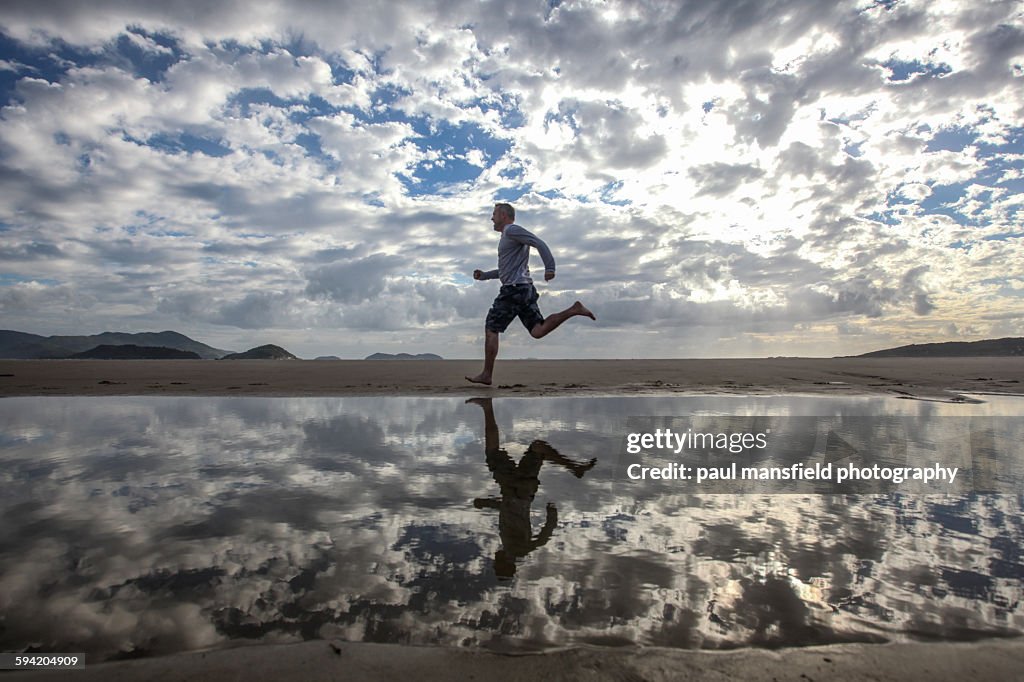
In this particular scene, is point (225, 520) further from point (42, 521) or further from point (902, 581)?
point (902, 581)

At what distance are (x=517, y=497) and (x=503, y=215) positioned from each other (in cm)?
674

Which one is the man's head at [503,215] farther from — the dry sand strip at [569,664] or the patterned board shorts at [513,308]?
the dry sand strip at [569,664]

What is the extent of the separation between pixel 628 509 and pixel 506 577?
0.93 metres

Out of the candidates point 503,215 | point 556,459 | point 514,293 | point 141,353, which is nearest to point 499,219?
point 503,215

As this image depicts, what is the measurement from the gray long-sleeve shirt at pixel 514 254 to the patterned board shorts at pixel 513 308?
0.13m

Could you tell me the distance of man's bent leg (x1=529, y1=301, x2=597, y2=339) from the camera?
311 inches

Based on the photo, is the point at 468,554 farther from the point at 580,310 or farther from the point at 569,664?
the point at 580,310

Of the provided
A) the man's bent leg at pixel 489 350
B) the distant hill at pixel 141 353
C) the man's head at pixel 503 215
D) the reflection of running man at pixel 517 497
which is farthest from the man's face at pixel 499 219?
the distant hill at pixel 141 353

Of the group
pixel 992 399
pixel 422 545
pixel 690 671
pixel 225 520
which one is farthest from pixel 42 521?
pixel 992 399

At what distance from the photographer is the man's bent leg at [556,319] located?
7.90m

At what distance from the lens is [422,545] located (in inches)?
80.2

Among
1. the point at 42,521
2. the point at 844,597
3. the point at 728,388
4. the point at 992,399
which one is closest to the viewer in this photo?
the point at 844,597

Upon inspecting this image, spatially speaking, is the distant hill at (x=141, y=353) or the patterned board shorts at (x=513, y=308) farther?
the distant hill at (x=141, y=353)

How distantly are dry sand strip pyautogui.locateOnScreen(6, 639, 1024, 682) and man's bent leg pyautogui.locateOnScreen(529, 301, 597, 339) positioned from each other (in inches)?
256
